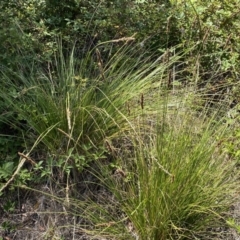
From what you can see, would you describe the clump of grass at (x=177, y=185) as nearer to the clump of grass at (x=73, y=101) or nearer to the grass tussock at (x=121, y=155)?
the grass tussock at (x=121, y=155)

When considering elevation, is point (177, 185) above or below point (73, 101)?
below

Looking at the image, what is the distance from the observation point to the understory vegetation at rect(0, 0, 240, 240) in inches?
95.9

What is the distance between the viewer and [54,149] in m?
2.75

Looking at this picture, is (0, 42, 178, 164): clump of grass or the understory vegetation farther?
(0, 42, 178, 164): clump of grass

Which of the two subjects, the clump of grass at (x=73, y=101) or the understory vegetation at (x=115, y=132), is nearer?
the understory vegetation at (x=115, y=132)

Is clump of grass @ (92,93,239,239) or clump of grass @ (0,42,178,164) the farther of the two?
clump of grass @ (0,42,178,164)

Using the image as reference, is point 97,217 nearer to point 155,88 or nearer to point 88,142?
point 88,142

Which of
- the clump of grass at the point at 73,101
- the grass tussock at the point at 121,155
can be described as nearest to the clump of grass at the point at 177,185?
the grass tussock at the point at 121,155

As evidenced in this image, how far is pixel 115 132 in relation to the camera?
2.87 m

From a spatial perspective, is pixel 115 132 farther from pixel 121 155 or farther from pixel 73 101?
pixel 73 101

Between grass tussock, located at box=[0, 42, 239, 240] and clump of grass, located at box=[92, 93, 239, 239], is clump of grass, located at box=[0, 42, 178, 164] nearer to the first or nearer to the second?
grass tussock, located at box=[0, 42, 239, 240]

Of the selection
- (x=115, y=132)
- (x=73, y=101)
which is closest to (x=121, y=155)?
(x=115, y=132)

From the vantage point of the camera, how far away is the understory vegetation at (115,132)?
244cm

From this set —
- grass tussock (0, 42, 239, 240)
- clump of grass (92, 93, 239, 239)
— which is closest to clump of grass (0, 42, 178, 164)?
grass tussock (0, 42, 239, 240)
